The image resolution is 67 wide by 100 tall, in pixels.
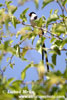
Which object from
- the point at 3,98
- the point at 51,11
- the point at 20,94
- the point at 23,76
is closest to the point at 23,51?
the point at 23,76

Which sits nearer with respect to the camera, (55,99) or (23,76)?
(55,99)

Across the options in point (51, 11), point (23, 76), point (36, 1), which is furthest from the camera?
point (51, 11)

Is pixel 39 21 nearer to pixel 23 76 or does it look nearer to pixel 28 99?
pixel 23 76

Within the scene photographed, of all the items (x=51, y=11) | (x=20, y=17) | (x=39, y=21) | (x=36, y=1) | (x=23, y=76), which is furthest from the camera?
(x=51, y=11)

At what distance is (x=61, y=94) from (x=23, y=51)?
0.69m

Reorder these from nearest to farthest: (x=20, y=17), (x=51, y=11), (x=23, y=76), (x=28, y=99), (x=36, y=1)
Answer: (x=36, y=1)
(x=28, y=99)
(x=23, y=76)
(x=20, y=17)
(x=51, y=11)

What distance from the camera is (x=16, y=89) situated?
4.07ft

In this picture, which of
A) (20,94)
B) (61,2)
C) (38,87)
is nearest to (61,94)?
(38,87)

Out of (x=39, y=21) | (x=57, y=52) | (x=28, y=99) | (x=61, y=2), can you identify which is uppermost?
(x=61, y=2)

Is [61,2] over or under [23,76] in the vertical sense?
over

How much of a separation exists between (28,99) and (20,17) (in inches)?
43.9

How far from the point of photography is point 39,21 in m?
1.87

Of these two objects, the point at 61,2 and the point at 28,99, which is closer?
the point at 28,99

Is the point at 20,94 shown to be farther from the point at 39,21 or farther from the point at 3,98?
the point at 39,21
